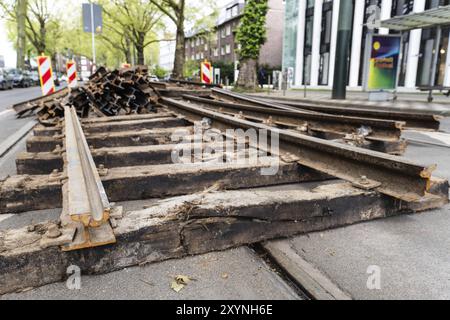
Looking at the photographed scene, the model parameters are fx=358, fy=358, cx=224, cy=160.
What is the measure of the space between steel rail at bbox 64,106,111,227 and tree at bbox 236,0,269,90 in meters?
20.8

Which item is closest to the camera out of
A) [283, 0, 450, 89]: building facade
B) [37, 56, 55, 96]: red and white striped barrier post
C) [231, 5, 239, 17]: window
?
[37, 56, 55, 96]: red and white striped barrier post

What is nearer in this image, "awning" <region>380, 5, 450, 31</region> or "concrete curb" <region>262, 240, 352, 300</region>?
"concrete curb" <region>262, 240, 352, 300</region>

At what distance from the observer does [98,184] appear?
2162mm

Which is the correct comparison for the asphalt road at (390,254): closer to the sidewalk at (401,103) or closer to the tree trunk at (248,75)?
the sidewalk at (401,103)

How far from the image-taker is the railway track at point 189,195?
1.74 meters

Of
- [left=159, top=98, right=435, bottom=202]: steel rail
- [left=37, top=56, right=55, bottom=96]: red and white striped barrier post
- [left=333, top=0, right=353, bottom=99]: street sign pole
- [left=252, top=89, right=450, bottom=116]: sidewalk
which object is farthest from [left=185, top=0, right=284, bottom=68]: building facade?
[left=159, top=98, right=435, bottom=202]: steel rail

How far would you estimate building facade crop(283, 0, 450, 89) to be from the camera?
73.9 feet

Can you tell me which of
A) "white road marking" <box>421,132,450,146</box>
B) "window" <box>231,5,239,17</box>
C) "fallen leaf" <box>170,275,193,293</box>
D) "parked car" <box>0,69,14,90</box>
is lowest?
"fallen leaf" <box>170,275,193,293</box>

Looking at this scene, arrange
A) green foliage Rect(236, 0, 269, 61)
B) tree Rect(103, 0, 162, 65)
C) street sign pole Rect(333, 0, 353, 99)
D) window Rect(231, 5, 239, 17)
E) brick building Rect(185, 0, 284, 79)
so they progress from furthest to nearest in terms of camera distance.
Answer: window Rect(231, 5, 239, 17) → brick building Rect(185, 0, 284, 79) → tree Rect(103, 0, 162, 65) → green foliage Rect(236, 0, 269, 61) → street sign pole Rect(333, 0, 353, 99)

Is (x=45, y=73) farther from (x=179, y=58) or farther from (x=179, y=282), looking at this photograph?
(x=179, y=58)

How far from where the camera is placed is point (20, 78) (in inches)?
1287

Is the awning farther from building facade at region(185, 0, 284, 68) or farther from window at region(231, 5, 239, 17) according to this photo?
window at region(231, 5, 239, 17)

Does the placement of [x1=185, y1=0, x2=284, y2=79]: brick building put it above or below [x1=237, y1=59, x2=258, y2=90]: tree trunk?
above

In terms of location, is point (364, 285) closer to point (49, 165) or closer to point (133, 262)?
point (133, 262)
